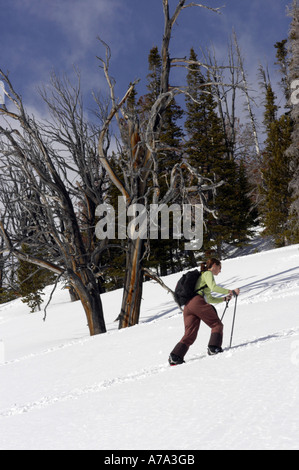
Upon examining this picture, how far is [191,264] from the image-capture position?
29.3 meters

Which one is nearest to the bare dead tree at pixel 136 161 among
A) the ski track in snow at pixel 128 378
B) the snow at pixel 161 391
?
the snow at pixel 161 391

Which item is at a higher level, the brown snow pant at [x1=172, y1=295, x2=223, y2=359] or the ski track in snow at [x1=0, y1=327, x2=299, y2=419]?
the brown snow pant at [x1=172, y1=295, x2=223, y2=359]

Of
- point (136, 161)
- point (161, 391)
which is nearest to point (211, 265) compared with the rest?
point (161, 391)

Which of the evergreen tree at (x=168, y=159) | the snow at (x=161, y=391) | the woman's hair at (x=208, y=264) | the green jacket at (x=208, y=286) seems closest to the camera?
the snow at (x=161, y=391)

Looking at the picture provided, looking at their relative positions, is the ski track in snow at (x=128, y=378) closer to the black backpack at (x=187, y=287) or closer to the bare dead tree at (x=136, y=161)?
the black backpack at (x=187, y=287)

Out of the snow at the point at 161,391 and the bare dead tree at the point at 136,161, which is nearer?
the snow at the point at 161,391

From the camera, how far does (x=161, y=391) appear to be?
4.64 metres

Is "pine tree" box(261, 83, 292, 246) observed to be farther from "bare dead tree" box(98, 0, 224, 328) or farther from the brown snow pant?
the brown snow pant

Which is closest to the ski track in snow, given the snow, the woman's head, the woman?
the snow

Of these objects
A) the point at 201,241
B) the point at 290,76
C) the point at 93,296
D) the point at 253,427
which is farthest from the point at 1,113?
the point at 201,241

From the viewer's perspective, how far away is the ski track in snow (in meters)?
5.19

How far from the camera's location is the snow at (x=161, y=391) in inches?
133

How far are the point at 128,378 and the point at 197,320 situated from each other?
1.28 metres

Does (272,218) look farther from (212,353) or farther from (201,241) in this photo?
(212,353)
